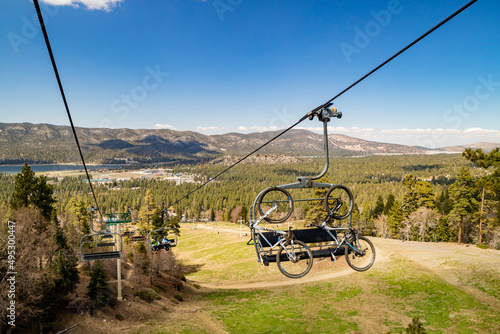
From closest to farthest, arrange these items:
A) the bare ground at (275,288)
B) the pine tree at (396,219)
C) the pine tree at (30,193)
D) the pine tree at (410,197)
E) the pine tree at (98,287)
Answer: the bare ground at (275,288) < the pine tree at (98,287) < the pine tree at (30,193) < the pine tree at (410,197) < the pine tree at (396,219)

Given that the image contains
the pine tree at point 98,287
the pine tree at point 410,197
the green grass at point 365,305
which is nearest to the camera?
the green grass at point 365,305

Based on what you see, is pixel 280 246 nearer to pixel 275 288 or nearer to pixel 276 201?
pixel 276 201

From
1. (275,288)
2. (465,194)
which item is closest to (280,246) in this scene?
(275,288)

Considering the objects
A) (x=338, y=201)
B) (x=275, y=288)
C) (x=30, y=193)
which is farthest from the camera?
(x=275, y=288)

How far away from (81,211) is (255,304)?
57339 mm

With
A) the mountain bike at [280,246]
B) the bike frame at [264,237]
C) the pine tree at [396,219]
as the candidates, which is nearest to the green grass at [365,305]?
the pine tree at [396,219]

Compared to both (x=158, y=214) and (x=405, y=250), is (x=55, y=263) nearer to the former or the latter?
(x=158, y=214)

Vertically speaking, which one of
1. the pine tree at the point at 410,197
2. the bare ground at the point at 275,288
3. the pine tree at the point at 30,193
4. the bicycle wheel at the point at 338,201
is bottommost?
the bare ground at the point at 275,288

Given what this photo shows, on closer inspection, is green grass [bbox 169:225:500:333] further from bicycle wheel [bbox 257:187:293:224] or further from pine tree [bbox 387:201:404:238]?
bicycle wheel [bbox 257:187:293:224]

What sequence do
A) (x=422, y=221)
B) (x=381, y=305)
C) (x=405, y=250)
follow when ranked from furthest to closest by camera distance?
1. (x=422, y=221)
2. (x=405, y=250)
3. (x=381, y=305)

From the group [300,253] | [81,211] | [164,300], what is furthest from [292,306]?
[81,211]

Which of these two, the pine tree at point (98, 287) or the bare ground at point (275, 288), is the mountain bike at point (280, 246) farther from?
the pine tree at point (98, 287)

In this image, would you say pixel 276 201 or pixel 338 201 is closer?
pixel 276 201

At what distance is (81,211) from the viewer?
71.2 meters
